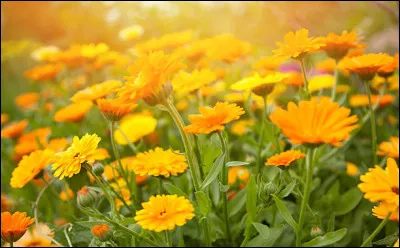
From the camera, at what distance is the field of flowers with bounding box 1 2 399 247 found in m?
0.79

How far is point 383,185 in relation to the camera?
2.30 ft

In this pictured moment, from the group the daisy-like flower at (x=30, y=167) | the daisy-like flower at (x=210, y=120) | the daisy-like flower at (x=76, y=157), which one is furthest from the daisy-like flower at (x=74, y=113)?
the daisy-like flower at (x=210, y=120)

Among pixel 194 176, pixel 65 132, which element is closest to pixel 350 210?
pixel 194 176

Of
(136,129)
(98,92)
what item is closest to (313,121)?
(98,92)

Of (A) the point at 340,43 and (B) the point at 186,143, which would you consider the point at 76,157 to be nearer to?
(B) the point at 186,143

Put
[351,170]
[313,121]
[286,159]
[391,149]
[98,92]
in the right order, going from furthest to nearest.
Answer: [351,170] → [391,149] → [98,92] → [286,159] → [313,121]

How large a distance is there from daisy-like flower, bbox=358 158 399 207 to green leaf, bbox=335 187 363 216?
495mm

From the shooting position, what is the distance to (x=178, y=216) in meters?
0.79

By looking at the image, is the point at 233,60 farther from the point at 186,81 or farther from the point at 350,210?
the point at 350,210

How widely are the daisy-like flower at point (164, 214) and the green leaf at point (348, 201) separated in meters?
0.51

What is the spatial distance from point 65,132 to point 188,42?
0.62 m

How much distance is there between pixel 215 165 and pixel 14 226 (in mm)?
356

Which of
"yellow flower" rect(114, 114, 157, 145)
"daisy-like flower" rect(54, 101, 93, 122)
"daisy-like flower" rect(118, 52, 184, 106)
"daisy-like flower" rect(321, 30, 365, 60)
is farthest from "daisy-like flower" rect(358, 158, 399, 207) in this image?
"daisy-like flower" rect(54, 101, 93, 122)

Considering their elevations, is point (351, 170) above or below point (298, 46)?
below
